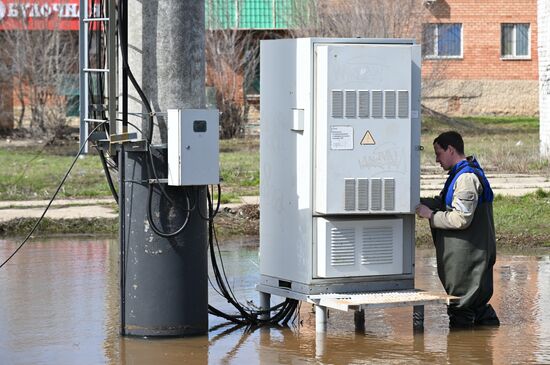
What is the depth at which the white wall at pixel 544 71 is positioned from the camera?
25.0 meters

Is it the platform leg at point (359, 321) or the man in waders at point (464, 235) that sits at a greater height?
the man in waders at point (464, 235)

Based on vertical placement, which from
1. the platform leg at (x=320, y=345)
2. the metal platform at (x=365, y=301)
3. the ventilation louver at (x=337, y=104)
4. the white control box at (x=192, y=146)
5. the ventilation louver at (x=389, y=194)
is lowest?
the platform leg at (x=320, y=345)

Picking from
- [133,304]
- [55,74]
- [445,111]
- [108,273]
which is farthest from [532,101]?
[133,304]

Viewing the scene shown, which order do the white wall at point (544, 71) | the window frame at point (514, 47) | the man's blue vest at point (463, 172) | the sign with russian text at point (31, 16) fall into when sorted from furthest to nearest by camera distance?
1. the window frame at point (514, 47)
2. the sign with russian text at point (31, 16)
3. the white wall at point (544, 71)
4. the man's blue vest at point (463, 172)

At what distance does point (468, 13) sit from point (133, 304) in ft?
124

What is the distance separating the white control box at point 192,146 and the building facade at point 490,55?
3607 cm

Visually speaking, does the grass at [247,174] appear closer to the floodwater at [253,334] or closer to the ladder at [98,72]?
the floodwater at [253,334]

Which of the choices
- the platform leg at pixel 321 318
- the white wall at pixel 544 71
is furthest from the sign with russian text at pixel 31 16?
the platform leg at pixel 321 318

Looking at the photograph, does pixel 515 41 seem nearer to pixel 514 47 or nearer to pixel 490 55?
pixel 514 47

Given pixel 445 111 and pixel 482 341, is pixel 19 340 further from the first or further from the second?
pixel 445 111

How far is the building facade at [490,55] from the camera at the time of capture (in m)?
44.2

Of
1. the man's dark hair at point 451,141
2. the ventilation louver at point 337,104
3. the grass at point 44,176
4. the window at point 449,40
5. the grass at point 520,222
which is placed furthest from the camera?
the window at point 449,40

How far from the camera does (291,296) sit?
9.16 metres

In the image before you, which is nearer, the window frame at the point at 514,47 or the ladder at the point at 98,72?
the ladder at the point at 98,72
